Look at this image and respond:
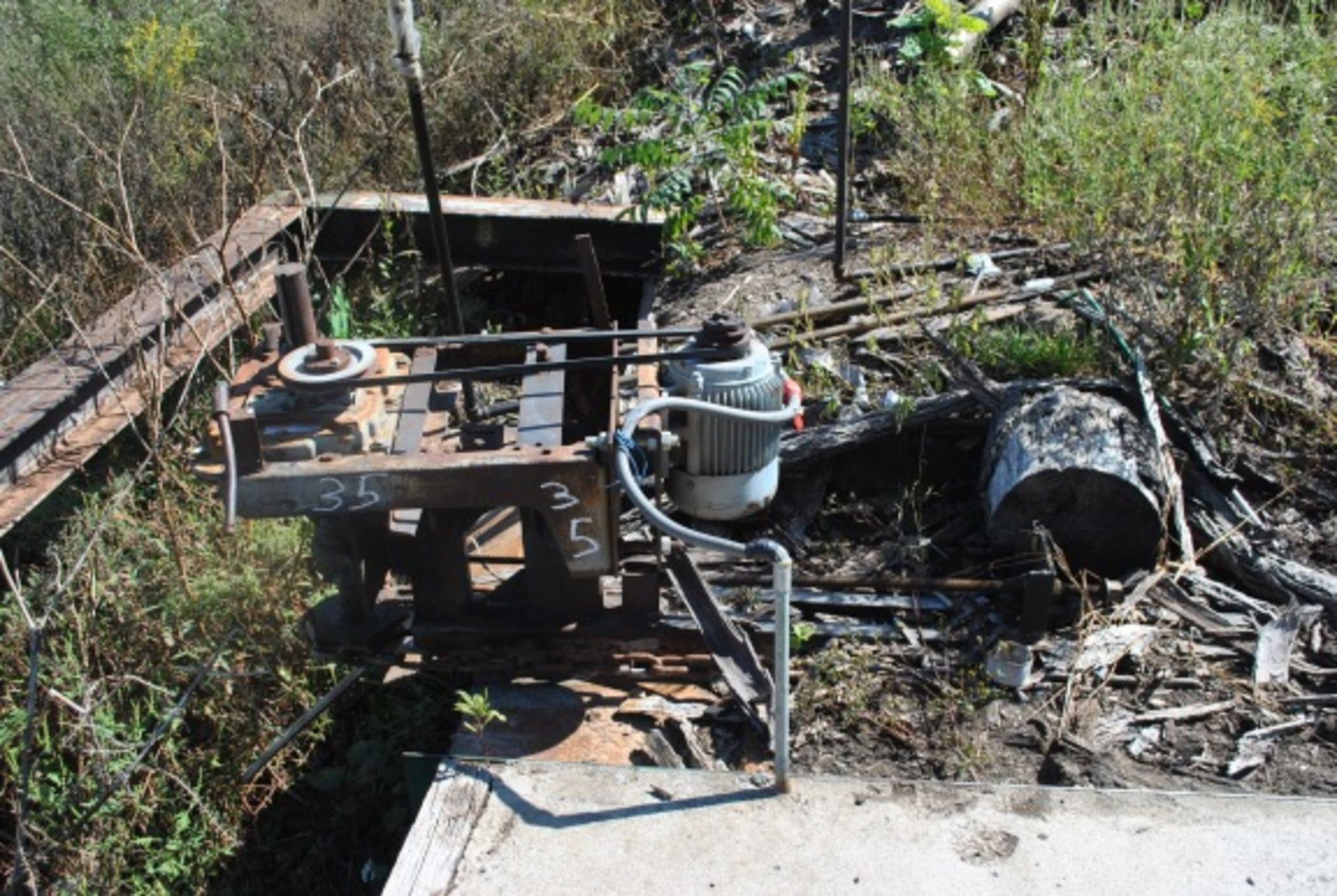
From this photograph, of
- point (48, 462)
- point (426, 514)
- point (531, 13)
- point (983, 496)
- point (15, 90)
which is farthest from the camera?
point (531, 13)

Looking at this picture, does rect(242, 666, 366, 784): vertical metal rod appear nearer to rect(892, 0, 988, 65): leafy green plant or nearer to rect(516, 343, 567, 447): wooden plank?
rect(516, 343, 567, 447): wooden plank

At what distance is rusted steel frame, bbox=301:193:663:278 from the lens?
654cm

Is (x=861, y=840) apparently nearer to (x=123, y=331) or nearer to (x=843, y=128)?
(x=843, y=128)

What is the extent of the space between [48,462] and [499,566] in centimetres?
183

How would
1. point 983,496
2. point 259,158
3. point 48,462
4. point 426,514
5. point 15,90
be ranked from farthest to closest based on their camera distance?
point 15,90 < point 259,158 < point 48,462 < point 983,496 < point 426,514

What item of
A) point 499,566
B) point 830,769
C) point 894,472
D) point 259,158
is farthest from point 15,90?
point 830,769

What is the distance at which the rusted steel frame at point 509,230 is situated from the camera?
257 inches

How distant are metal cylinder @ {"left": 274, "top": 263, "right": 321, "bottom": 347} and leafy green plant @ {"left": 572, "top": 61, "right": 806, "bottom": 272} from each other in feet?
8.77

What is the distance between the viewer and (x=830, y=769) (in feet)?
12.2

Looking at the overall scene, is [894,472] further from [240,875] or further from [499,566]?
[240,875]

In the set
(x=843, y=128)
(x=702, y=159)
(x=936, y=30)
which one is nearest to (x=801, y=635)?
(x=843, y=128)

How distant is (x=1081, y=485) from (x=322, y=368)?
2.38m

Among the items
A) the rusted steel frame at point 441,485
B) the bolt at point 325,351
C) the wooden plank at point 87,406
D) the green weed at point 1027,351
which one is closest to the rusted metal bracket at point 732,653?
the rusted steel frame at point 441,485

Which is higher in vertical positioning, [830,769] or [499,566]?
[499,566]
